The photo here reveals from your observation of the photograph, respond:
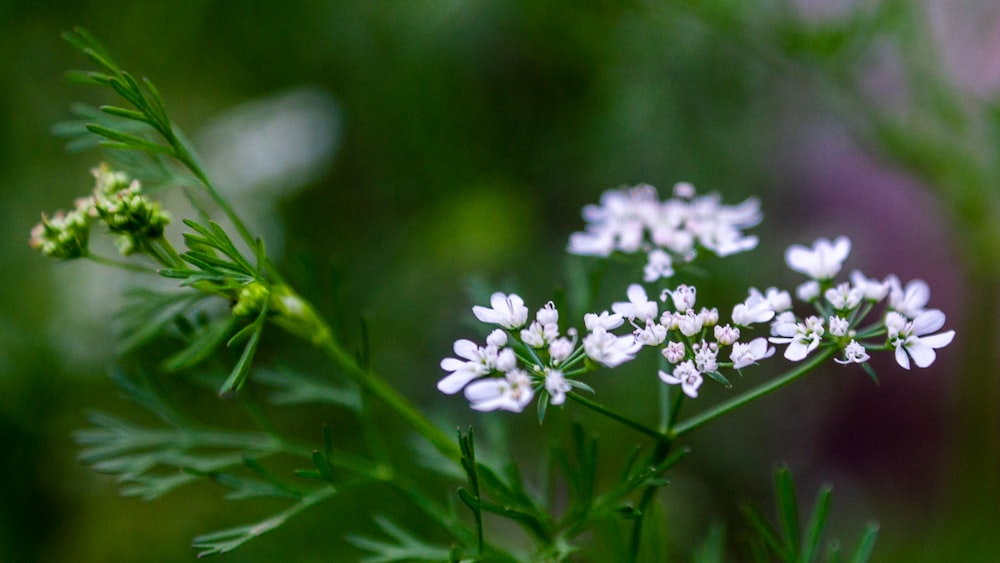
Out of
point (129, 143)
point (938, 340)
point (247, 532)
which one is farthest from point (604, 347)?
point (129, 143)

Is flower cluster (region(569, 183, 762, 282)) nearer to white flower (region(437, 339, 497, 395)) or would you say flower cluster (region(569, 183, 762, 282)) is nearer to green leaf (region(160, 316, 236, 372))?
white flower (region(437, 339, 497, 395))

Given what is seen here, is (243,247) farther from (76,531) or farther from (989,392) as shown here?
(989,392)

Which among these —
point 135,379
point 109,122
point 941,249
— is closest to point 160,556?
point 135,379

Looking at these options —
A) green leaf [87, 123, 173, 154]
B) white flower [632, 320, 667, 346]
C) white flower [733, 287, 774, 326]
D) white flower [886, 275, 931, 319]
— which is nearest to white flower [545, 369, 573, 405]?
white flower [632, 320, 667, 346]

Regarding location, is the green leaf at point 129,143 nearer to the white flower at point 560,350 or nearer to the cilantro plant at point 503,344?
the cilantro plant at point 503,344

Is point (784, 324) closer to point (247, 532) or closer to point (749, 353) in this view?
point (749, 353)

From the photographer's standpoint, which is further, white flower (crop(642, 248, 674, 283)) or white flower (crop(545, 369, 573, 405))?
white flower (crop(642, 248, 674, 283))
